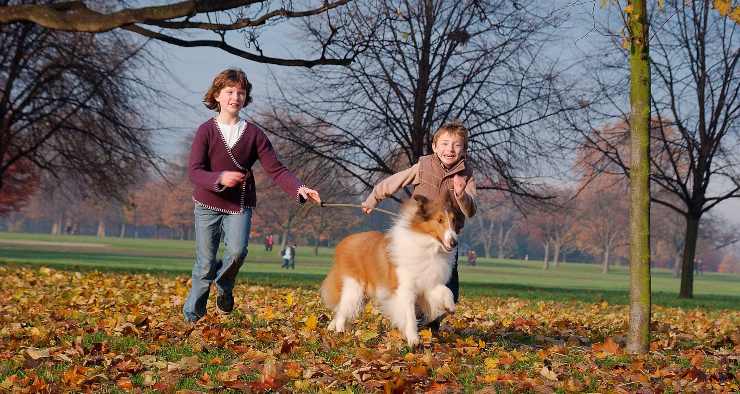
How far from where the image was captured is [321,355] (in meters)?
5.62

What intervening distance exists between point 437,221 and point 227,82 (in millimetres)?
2264

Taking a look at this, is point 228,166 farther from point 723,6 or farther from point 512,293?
point 512,293

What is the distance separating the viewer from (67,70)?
16938mm

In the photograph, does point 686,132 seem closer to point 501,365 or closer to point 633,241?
point 633,241

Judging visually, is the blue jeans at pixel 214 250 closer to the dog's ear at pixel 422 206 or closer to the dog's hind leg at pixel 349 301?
the dog's hind leg at pixel 349 301

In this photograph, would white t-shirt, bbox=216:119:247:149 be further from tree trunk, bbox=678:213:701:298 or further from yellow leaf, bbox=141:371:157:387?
tree trunk, bbox=678:213:701:298

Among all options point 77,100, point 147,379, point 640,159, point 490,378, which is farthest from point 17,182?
point 490,378

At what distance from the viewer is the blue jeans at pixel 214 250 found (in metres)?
6.77

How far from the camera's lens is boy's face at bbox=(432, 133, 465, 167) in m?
6.25

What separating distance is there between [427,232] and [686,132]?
16363mm

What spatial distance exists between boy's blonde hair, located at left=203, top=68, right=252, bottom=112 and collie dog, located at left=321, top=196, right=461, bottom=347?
5.63 feet

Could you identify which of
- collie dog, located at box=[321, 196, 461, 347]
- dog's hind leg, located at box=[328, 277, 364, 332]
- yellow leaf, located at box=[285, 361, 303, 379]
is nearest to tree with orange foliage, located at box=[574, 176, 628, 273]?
dog's hind leg, located at box=[328, 277, 364, 332]

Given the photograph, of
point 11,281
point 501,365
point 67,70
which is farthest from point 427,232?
point 67,70

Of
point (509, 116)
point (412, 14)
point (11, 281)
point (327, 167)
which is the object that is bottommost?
point (11, 281)
